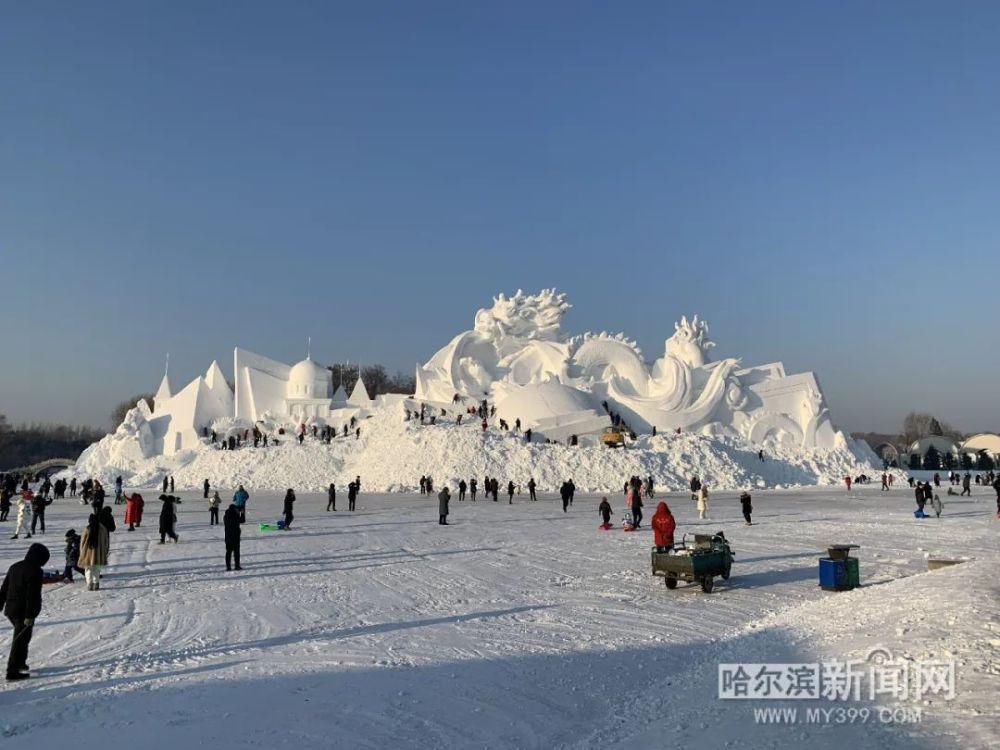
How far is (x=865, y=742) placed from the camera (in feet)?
14.4

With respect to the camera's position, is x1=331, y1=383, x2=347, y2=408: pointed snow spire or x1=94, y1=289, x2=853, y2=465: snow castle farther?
x1=331, y1=383, x2=347, y2=408: pointed snow spire

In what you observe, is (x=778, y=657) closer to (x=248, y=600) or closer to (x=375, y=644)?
(x=375, y=644)

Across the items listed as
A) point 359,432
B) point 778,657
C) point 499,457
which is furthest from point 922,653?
point 359,432

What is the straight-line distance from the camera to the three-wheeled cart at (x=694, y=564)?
10031 millimetres

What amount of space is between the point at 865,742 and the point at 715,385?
154ft

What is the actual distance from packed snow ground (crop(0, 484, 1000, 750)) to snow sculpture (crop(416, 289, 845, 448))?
30383 millimetres

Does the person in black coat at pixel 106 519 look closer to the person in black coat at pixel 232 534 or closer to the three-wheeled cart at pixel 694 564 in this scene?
the person in black coat at pixel 232 534

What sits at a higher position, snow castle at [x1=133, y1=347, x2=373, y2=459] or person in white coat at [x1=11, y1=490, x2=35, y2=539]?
snow castle at [x1=133, y1=347, x2=373, y2=459]

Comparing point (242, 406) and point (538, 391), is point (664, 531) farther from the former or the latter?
point (242, 406)

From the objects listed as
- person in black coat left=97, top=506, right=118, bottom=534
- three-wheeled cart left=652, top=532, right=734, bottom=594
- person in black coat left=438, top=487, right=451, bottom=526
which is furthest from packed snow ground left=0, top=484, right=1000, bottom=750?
person in black coat left=438, top=487, right=451, bottom=526

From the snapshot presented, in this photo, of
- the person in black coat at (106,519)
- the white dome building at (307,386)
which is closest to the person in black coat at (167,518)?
the person in black coat at (106,519)

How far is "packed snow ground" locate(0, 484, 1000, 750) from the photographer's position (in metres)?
5.23

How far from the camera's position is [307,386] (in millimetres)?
58750

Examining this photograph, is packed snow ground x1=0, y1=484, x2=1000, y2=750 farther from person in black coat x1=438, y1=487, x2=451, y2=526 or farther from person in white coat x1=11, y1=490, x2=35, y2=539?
person in black coat x1=438, y1=487, x2=451, y2=526
